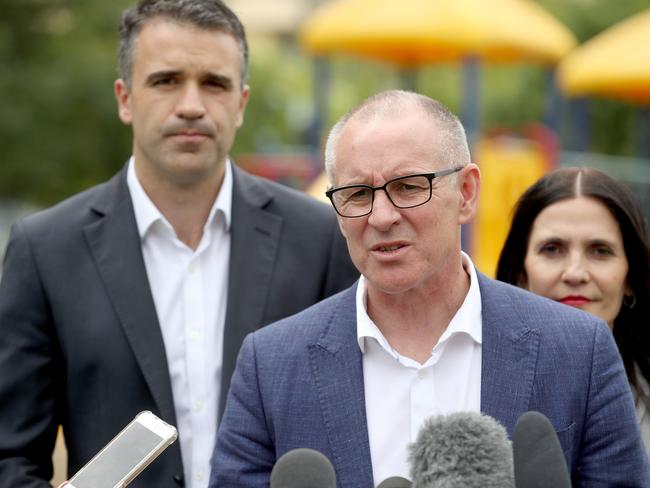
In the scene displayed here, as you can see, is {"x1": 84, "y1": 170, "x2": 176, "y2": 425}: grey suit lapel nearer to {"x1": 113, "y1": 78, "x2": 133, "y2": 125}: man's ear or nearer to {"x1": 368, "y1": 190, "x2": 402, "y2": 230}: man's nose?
{"x1": 113, "y1": 78, "x2": 133, "y2": 125}: man's ear

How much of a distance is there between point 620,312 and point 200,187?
1.49 metres

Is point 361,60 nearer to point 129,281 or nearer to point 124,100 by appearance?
point 124,100

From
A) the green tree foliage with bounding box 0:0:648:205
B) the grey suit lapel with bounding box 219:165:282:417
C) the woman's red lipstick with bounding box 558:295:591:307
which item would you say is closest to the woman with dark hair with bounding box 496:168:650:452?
the woman's red lipstick with bounding box 558:295:591:307

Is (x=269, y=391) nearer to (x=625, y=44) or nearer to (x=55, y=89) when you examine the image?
(x=625, y=44)

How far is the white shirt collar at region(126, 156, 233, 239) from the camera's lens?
3658mm

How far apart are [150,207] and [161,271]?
0.71 ft

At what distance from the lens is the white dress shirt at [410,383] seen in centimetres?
258

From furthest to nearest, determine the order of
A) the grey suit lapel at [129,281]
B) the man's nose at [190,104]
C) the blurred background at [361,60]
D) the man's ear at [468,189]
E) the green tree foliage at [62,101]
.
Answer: the green tree foliage at [62,101], the blurred background at [361,60], the man's nose at [190,104], the grey suit lapel at [129,281], the man's ear at [468,189]

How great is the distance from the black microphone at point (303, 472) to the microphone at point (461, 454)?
162 mm

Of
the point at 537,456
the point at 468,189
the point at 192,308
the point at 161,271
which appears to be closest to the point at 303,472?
the point at 537,456

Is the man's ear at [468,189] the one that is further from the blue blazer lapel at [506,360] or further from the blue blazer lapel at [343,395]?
the blue blazer lapel at [343,395]

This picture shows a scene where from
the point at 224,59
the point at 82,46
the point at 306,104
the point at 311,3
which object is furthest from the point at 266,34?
the point at 224,59

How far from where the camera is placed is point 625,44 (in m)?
13.3

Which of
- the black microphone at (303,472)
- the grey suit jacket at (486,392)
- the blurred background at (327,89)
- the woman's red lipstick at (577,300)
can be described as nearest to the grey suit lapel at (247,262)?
the grey suit jacket at (486,392)
